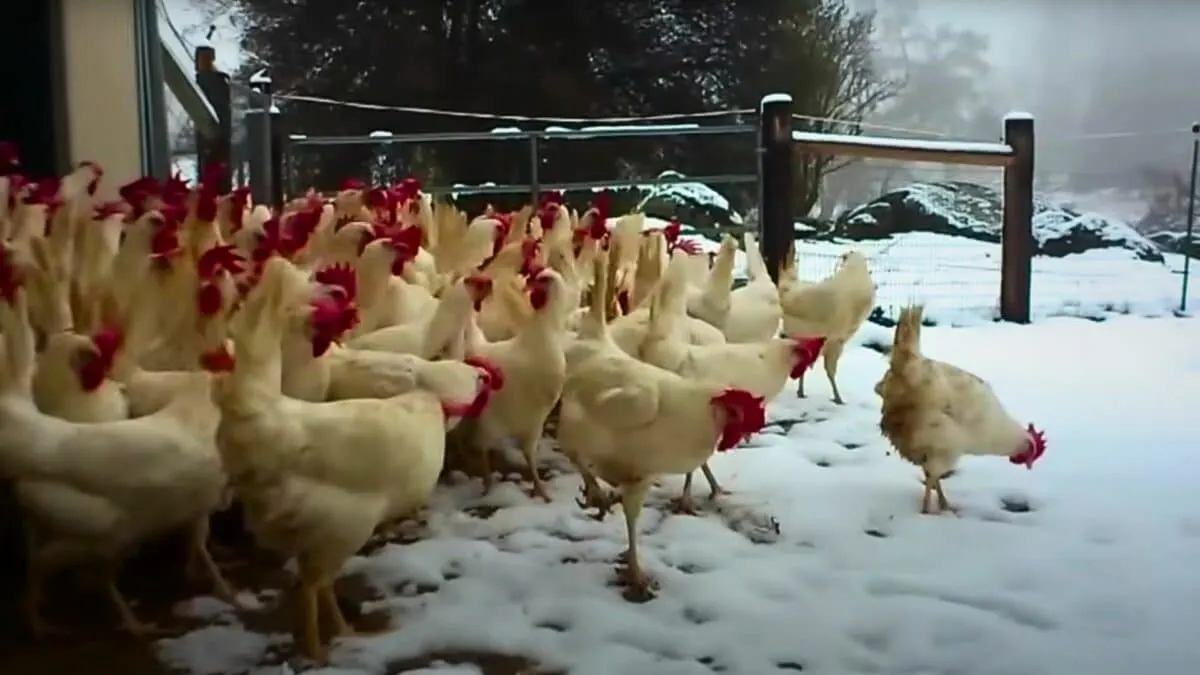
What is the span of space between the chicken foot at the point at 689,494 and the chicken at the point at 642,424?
233mm

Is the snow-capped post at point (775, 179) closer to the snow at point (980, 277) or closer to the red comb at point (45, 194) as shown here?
the snow at point (980, 277)

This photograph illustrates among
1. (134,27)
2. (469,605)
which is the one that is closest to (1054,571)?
(469,605)

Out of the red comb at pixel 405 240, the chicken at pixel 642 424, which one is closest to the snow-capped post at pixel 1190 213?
the chicken at pixel 642 424

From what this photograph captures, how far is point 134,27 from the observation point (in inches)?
62.0

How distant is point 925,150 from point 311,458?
2.77 feet

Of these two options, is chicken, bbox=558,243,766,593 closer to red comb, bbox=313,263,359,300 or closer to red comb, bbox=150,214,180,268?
red comb, bbox=313,263,359,300

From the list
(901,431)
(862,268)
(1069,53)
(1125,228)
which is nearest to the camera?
(1069,53)

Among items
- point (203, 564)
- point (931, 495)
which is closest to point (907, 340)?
point (931, 495)

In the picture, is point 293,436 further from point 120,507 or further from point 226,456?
point 120,507

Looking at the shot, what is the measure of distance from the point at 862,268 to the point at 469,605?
0.98 meters

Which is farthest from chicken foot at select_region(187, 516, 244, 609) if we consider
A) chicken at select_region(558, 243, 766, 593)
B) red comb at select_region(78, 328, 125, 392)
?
chicken at select_region(558, 243, 766, 593)

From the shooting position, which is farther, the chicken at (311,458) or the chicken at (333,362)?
the chicken at (333,362)

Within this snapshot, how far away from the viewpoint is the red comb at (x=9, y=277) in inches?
55.2

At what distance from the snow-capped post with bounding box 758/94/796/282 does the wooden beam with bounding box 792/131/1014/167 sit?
8 centimetres
